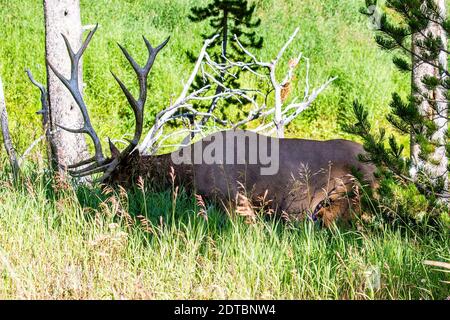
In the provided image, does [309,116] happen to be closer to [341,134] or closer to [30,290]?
[341,134]

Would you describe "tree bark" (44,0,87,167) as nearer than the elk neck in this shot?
No

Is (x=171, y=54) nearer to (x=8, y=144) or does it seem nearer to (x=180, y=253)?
(x=8, y=144)

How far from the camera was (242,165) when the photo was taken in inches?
221

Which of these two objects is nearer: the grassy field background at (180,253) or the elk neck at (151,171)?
the grassy field background at (180,253)

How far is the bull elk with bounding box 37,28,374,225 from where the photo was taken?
215 inches

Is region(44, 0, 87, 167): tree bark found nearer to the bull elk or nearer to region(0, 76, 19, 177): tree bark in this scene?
region(0, 76, 19, 177): tree bark

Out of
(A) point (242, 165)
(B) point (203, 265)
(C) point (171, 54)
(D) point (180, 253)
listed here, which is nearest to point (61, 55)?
(A) point (242, 165)

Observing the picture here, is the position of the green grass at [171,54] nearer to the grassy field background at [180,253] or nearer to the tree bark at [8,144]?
the tree bark at [8,144]

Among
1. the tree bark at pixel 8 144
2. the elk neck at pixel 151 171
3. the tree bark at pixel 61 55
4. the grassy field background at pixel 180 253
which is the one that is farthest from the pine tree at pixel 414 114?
the tree bark at pixel 61 55

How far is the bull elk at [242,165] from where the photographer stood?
547 centimetres

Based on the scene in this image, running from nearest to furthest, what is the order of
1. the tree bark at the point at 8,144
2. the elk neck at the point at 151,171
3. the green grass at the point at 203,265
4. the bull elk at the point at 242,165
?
1. the green grass at the point at 203,265
2. the bull elk at the point at 242,165
3. the elk neck at the point at 151,171
4. the tree bark at the point at 8,144

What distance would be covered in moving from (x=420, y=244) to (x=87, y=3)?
44.6ft

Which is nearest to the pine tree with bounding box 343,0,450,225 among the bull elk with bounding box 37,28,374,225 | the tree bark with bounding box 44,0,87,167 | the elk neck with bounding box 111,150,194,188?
the bull elk with bounding box 37,28,374,225

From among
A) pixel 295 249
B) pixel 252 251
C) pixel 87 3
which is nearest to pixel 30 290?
pixel 252 251
